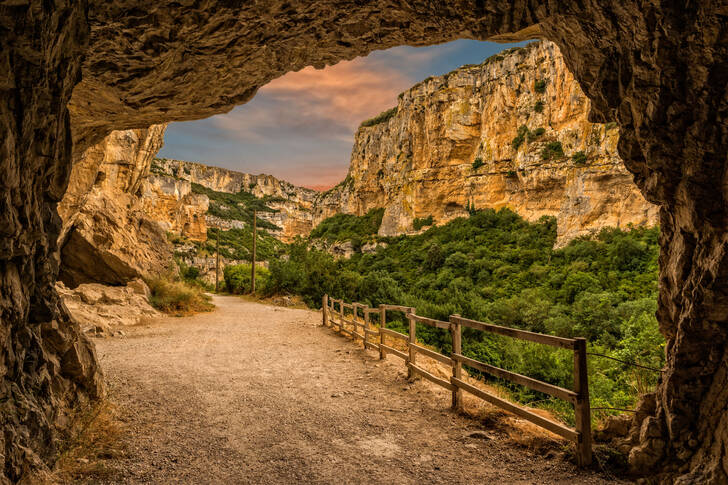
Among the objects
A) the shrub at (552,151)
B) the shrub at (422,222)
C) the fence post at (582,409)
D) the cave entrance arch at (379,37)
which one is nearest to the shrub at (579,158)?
the shrub at (552,151)

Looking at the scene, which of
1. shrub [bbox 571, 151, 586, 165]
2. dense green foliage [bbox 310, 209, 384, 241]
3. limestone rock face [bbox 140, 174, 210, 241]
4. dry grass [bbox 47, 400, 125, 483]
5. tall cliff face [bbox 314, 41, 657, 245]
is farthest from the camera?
dense green foliage [bbox 310, 209, 384, 241]

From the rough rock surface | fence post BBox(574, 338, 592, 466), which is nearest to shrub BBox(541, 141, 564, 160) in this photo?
the rough rock surface

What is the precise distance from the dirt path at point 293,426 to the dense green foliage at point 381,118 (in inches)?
2447

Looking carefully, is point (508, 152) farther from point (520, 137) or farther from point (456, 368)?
point (456, 368)

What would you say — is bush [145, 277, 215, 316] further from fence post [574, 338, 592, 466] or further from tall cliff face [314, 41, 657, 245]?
tall cliff face [314, 41, 657, 245]

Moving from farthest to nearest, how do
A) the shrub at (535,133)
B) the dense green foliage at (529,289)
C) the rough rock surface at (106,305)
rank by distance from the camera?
the shrub at (535,133) < the rough rock surface at (106,305) < the dense green foliage at (529,289)

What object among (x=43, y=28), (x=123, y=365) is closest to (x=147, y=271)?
(x=123, y=365)

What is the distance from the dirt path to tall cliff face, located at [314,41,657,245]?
29.2 m

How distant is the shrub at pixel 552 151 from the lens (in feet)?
123

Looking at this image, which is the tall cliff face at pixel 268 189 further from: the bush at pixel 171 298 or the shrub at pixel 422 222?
the bush at pixel 171 298

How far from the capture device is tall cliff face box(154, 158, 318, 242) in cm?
10082

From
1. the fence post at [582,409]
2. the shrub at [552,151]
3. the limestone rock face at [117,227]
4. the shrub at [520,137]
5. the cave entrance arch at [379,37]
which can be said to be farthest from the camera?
the shrub at [520,137]

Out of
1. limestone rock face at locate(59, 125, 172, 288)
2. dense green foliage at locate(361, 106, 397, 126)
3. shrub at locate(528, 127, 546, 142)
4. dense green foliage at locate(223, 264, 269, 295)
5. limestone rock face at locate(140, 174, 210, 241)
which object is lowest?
dense green foliage at locate(223, 264, 269, 295)

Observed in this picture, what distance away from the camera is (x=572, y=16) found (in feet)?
11.3
